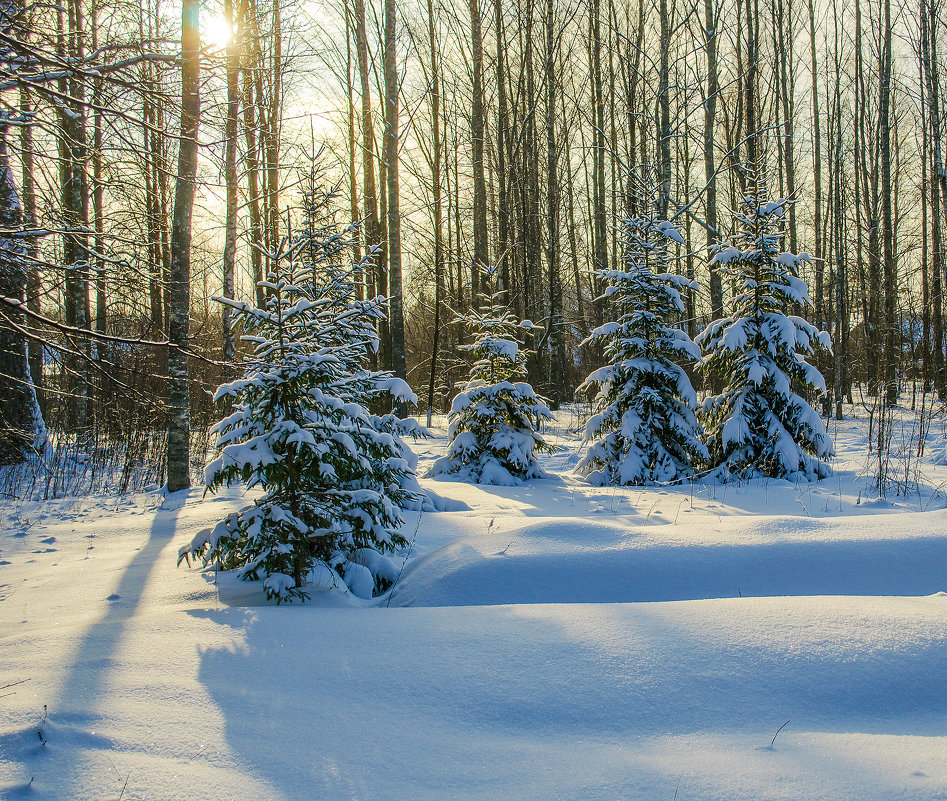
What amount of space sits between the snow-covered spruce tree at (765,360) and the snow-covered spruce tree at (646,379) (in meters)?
0.52

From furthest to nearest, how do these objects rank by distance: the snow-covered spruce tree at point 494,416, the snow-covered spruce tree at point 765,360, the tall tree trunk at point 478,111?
the tall tree trunk at point 478,111, the snow-covered spruce tree at point 494,416, the snow-covered spruce tree at point 765,360

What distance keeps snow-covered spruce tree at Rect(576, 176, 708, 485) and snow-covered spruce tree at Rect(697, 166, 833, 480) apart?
0.52m

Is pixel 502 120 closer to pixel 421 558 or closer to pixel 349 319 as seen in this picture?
pixel 349 319

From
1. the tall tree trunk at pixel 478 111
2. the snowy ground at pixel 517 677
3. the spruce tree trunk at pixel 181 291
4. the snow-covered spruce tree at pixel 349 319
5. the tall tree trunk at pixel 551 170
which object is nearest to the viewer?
the snowy ground at pixel 517 677

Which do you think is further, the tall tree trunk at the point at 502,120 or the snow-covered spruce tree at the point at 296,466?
the tall tree trunk at the point at 502,120

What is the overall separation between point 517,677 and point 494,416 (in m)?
6.50

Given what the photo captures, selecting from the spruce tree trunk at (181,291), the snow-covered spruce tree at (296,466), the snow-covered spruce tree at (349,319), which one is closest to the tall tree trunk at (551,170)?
the snow-covered spruce tree at (349,319)

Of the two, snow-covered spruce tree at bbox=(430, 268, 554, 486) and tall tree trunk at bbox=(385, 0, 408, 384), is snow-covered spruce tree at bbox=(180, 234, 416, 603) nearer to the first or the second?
snow-covered spruce tree at bbox=(430, 268, 554, 486)

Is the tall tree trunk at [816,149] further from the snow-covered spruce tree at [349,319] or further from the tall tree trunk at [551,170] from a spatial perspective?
the snow-covered spruce tree at [349,319]

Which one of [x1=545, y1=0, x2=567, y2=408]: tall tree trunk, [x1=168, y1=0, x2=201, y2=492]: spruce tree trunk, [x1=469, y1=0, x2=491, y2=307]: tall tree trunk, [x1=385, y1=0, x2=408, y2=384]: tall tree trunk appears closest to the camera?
[x1=168, y1=0, x2=201, y2=492]: spruce tree trunk

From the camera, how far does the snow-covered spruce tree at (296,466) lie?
3.64 m

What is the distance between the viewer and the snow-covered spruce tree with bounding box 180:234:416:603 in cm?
364

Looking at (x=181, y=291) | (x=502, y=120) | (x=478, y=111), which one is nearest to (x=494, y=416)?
(x=181, y=291)

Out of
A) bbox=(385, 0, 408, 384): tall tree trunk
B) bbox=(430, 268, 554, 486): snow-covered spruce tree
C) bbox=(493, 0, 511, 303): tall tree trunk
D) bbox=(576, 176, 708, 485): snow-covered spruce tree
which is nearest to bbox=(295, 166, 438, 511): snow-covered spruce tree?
bbox=(430, 268, 554, 486): snow-covered spruce tree
